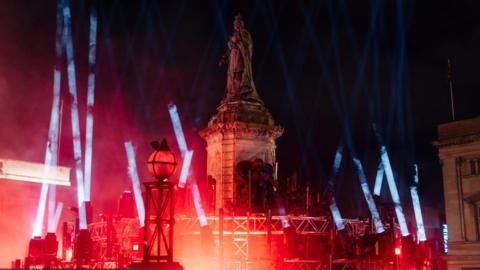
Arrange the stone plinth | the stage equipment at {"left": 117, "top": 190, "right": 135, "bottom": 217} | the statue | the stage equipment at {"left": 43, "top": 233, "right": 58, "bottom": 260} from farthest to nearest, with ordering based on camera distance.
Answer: the statue → the stage equipment at {"left": 117, "top": 190, "right": 135, "bottom": 217} → the stone plinth → the stage equipment at {"left": 43, "top": 233, "right": 58, "bottom": 260}

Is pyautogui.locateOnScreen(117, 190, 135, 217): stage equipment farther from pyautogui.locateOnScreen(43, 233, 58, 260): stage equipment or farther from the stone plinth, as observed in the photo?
pyautogui.locateOnScreen(43, 233, 58, 260): stage equipment

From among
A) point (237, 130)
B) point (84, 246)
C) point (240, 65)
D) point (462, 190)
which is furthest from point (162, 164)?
point (462, 190)

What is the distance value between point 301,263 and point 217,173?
326 inches

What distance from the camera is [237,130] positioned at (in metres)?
32.8

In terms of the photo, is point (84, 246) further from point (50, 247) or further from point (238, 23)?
point (238, 23)

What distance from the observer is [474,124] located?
36125mm

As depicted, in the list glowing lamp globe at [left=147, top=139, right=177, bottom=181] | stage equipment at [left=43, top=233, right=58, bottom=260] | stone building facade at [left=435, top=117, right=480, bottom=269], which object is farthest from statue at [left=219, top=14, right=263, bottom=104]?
glowing lamp globe at [left=147, top=139, right=177, bottom=181]

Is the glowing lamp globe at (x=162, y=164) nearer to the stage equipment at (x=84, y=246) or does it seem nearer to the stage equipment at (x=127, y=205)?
the stage equipment at (x=84, y=246)

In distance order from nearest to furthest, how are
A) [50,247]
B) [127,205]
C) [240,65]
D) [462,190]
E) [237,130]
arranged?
[50,247] → [237,130] → [127,205] → [240,65] → [462,190]

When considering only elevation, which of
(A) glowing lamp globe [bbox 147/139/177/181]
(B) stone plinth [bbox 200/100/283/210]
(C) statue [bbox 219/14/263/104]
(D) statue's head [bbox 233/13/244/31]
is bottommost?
(A) glowing lamp globe [bbox 147/139/177/181]

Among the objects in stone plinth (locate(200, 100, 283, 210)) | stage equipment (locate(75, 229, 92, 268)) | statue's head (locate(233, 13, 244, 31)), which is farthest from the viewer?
statue's head (locate(233, 13, 244, 31))

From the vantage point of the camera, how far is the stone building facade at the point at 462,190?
35.0 m

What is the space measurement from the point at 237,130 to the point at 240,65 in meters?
4.75

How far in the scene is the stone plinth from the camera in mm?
32688
